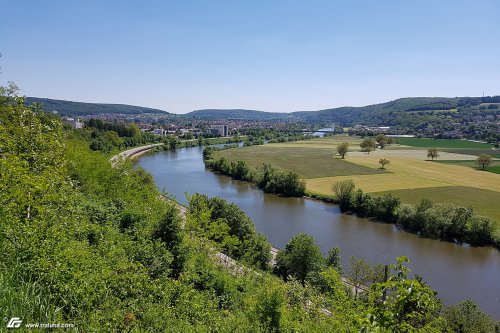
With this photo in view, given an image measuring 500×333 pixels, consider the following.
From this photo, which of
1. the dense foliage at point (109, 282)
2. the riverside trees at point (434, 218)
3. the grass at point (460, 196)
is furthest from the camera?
the grass at point (460, 196)

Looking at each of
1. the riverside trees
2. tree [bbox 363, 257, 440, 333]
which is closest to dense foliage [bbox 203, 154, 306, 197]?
the riverside trees

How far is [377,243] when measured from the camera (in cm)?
2538

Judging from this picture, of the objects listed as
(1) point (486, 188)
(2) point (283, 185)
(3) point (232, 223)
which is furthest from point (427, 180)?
(3) point (232, 223)

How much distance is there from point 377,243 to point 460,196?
18622mm

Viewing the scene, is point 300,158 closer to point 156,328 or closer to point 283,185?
point 283,185

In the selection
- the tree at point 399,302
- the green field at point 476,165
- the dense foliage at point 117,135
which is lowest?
the green field at point 476,165

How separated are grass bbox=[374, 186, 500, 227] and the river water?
28.2 feet

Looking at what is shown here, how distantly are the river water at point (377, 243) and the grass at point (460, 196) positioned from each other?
28.2 feet

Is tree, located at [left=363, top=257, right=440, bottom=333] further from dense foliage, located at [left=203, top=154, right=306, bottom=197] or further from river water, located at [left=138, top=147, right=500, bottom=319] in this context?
dense foliage, located at [left=203, top=154, right=306, bottom=197]

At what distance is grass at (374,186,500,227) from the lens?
110ft

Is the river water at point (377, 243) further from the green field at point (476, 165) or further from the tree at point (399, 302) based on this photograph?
the green field at point (476, 165)

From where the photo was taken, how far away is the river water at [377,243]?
19.5 m

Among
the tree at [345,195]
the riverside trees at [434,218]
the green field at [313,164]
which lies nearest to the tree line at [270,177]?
the tree at [345,195]

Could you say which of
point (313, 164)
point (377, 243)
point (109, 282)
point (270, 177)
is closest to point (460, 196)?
point (377, 243)
